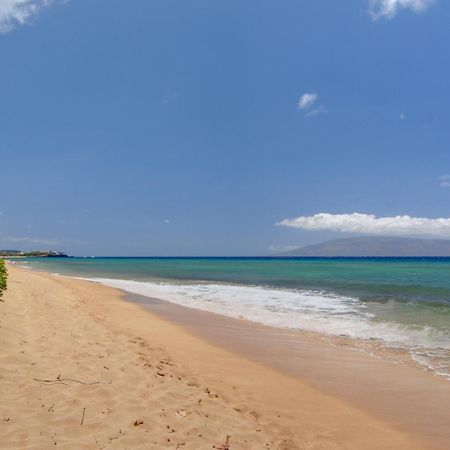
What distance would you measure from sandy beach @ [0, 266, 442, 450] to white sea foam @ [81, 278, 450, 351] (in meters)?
5.42

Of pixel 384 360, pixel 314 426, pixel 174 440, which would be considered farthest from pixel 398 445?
pixel 384 360

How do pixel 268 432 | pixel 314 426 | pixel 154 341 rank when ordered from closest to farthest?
pixel 268 432, pixel 314 426, pixel 154 341

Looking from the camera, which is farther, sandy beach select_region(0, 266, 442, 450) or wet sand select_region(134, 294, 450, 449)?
wet sand select_region(134, 294, 450, 449)

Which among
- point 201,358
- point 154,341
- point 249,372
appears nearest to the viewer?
point 249,372

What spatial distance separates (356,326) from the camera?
48.1ft

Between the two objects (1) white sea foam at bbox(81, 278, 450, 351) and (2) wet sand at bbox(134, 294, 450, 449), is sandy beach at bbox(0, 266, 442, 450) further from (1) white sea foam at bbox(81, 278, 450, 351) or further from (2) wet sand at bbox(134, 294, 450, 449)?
(1) white sea foam at bbox(81, 278, 450, 351)

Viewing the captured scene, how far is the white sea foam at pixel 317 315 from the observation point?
12.8m

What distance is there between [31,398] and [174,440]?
224cm

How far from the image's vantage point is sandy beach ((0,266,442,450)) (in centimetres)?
492

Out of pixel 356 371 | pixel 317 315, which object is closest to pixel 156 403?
pixel 356 371

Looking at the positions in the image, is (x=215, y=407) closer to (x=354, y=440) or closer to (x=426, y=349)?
(x=354, y=440)

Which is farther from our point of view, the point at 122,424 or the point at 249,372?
the point at 249,372

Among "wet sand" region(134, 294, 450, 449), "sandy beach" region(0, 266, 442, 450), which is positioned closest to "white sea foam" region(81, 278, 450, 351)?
"wet sand" region(134, 294, 450, 449)

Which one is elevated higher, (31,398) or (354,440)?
(31,398)
